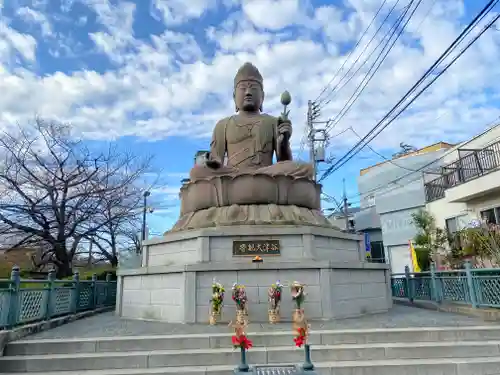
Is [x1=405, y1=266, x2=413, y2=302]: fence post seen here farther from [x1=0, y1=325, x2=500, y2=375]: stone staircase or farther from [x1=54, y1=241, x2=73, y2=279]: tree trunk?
[x1=54, y1=241, x2=73, y2=279]: tree trunk

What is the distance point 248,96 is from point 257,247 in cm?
442

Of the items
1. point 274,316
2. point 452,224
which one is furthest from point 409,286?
point 452,224

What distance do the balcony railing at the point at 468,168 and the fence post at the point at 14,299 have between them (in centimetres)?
1288

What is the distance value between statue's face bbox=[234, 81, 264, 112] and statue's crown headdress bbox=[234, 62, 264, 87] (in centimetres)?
11

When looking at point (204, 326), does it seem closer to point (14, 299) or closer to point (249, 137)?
point (14, 299)

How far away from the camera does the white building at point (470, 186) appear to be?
12.8 meters

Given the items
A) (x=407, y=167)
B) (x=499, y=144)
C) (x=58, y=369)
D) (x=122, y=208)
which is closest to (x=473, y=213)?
(x=499, y=144)

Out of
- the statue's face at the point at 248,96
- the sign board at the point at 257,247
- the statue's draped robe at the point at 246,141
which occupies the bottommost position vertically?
the sign board at the point at 257,247

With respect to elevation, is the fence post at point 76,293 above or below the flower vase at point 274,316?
above

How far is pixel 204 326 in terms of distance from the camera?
6199 mm

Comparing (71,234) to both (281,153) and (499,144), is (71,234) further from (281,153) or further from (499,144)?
(499,144)

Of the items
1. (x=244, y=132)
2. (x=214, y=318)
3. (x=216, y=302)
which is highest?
(x=244, y=132)

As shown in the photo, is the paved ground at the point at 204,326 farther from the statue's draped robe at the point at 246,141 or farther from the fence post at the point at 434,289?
the statue's draped robe at the point at 246,141

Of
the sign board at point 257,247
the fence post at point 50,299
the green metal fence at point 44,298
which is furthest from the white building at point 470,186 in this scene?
the fence post at point 50,299
